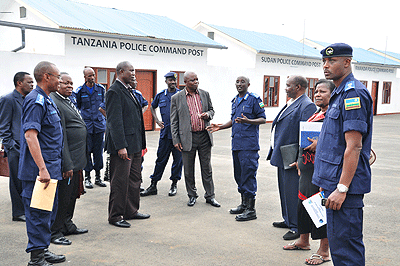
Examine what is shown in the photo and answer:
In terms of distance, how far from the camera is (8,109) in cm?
550

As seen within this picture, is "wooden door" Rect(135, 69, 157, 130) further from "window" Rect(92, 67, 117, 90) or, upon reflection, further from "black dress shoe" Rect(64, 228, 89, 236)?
"black dress shoe" Rect(64, 228, 89, 236)

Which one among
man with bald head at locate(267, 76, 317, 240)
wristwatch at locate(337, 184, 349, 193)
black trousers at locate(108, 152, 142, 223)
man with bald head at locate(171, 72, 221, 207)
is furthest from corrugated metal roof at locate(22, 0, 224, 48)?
wristwatch at locate(337, 184, 349, 193)

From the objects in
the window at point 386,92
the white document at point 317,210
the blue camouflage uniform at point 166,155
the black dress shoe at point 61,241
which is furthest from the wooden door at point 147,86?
the window at point 386,92

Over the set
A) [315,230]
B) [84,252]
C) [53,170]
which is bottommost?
[84,252]

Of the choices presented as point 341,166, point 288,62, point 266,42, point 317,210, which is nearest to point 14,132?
point 317,210

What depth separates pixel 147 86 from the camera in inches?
639

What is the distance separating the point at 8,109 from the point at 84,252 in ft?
7.87

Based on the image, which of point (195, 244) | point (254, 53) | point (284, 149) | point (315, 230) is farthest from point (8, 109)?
point (254, 53)

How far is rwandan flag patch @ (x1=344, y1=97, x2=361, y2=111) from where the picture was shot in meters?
2.94

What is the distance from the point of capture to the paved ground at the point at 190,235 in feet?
13.9

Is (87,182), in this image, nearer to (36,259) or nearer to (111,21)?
(36,259)

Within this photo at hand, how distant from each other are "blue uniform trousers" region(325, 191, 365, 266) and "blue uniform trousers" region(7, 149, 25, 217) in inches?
166

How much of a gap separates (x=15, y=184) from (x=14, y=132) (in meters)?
0.72

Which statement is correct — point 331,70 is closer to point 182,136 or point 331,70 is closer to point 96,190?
point 182,136
